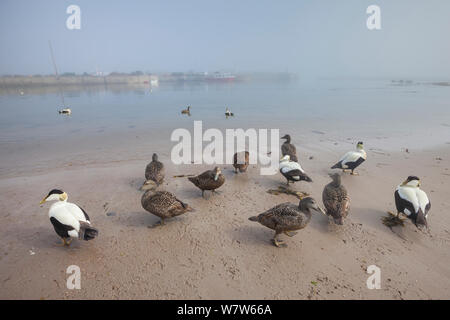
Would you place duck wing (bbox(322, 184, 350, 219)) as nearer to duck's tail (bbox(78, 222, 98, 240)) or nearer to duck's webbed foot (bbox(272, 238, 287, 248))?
duck's webbed foot (bbox(272, 238, 287, 248))

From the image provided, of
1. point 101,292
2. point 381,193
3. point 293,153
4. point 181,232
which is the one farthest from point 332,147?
point 101,292

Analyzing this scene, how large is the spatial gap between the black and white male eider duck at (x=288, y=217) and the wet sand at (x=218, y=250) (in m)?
0.37

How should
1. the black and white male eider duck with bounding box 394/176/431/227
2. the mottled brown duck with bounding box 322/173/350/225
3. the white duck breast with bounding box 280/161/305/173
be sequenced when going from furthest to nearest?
the white duck breast with bounding box 280/161/305/173 → the mottled brown duck with bounding box 322/173/350/225 → the black and white male eider duck with bounding box 394/176/431/227

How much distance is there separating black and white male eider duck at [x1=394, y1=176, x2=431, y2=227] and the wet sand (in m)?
0.37

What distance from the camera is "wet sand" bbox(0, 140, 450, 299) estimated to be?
3.55m

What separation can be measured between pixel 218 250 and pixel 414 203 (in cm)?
413

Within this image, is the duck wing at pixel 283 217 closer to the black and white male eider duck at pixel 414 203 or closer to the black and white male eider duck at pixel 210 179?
the black and white male eider duck at pixel 210 179

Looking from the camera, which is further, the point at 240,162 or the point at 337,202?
the point at 240,162

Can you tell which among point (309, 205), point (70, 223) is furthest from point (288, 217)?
point (70, 223)

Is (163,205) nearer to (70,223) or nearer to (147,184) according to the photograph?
(70,223)

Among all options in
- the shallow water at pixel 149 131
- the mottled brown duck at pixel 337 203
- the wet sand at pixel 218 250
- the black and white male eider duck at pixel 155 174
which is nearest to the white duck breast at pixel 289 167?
the wet sand at pixel 218 250

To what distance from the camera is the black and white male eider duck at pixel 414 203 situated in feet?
15.3

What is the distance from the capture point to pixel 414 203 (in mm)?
4770

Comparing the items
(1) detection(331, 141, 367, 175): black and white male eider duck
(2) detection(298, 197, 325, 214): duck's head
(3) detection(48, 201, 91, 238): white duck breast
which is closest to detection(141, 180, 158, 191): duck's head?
(3) detection(48, 201, 91, 238): white duck breast
